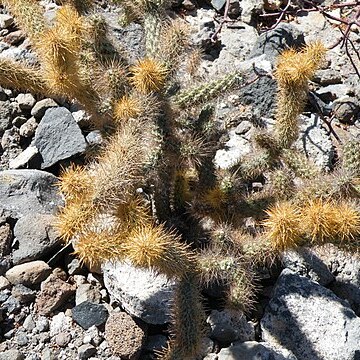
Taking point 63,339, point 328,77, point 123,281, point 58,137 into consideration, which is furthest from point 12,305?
point 328,77

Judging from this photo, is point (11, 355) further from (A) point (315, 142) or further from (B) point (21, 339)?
(A) point (315, 142)

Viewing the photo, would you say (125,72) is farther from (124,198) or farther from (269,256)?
(269,256)

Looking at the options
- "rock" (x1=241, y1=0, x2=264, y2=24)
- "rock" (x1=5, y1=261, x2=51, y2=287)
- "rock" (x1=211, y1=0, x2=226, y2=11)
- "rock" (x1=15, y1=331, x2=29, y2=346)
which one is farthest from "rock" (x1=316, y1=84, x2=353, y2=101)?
"rock" (x1=15, y1=331, x2=29, y2=346)

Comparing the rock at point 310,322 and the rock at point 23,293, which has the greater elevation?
the rock at point 310,322

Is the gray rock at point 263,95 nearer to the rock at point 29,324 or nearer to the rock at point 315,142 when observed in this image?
the rock at point 315,142

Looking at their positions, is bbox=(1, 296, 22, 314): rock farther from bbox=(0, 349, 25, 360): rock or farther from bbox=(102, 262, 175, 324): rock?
bbox=(102, 262, 175, 324): rock

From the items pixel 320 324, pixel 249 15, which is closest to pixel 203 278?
pixel 320 324

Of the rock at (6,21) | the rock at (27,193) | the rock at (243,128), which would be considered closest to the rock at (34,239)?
the rock at (27,193)
